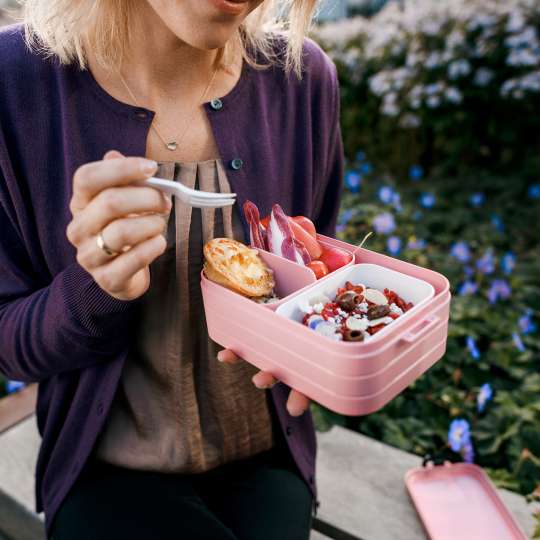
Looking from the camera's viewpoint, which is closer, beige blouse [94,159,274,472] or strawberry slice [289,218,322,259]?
strawberry slice [289,218,322,259]

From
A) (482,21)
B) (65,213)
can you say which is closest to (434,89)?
(482,21)

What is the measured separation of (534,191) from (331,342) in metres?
3.10

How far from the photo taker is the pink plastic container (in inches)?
52.2

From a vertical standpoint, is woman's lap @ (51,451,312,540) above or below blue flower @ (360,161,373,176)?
above

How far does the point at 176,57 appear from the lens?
1166mm

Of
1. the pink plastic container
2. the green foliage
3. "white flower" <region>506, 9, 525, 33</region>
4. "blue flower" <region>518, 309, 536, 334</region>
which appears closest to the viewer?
the pink plastic container

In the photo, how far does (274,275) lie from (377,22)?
425 cm

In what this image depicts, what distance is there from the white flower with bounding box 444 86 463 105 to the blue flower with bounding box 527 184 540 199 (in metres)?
0.71

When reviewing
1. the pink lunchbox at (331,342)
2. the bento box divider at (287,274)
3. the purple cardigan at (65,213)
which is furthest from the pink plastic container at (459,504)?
the bento box divider at (287,274)

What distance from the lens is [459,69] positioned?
367 centimetres

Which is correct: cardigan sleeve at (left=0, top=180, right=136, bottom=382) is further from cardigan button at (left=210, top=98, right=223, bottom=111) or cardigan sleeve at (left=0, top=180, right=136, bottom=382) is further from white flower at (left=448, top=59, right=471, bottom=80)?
white flower at (left=448, top=59, right=471, bottom=80)

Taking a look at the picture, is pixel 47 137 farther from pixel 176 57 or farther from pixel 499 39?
pixel 499 39

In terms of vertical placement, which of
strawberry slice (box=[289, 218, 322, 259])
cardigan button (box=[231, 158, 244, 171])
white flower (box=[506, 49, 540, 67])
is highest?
cardigan button (box=[231, 158, 244, 171])

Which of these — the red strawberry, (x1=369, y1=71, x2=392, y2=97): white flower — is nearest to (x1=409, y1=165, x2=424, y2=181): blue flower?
(x1=369, y1=71, x2=392, y2=97): white flower
